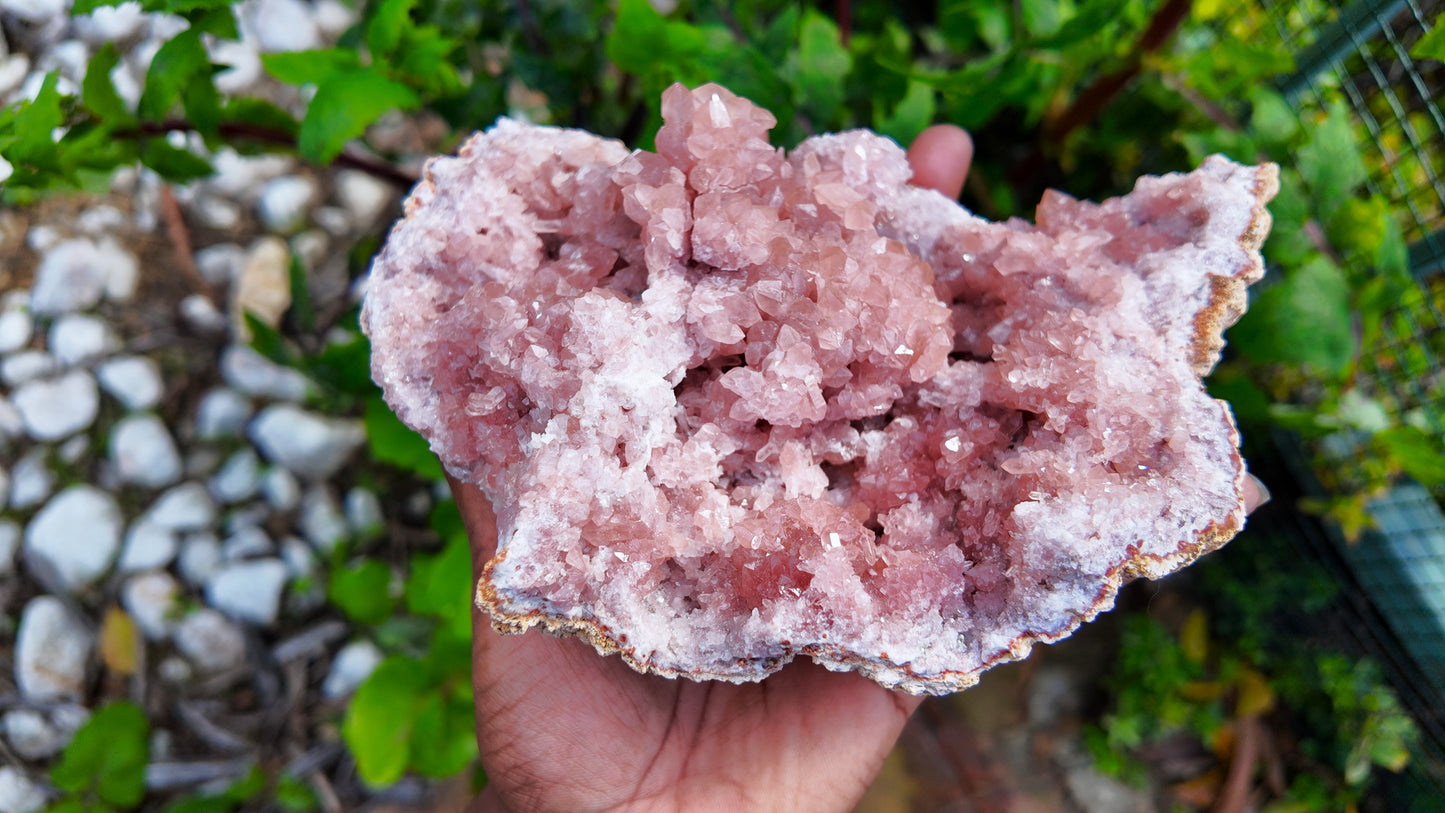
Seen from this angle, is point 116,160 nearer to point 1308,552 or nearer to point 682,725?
point 682,725

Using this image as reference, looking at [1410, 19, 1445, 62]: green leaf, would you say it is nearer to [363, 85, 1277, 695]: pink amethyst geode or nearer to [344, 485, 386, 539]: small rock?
[363, 85, 1277, 695]: pink amethyst geode

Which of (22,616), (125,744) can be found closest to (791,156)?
(125,744)

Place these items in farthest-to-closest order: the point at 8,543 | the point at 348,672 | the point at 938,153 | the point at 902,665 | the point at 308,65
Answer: the point at 348,672 < the point at 8,543 < the point at 938,153 < the point at 308,65 < the point at 902,665

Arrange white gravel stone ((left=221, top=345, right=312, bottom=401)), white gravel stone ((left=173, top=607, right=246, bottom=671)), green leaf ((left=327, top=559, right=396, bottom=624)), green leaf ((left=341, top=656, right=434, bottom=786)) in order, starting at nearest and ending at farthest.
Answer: green leaf ((left=341, top=656, right=434, bottom=786)) < green leaf ((left=327, top=559, right=396, bottom=624)) < white gravel stone ((left=173, top=607, right=246, bottom=671)) < white gravel stone ((left=221, top=345, right=312, bottom=401))

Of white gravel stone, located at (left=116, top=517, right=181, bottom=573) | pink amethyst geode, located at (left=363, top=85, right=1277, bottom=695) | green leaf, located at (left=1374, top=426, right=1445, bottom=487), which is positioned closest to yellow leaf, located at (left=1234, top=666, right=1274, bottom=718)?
green leaf, located at (left=1374, top=426, right=1445, bottom=487)

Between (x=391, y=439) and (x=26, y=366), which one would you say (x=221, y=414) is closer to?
(x=26, y=366)

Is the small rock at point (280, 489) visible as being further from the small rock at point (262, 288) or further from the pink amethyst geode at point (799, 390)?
the pink amethyst geode at point (799, 390)

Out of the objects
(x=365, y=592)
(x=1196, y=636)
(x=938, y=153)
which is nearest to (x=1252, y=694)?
(x=1196, y=636)

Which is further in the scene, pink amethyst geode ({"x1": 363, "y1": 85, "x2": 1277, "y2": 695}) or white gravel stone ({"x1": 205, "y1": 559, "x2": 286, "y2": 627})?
white gravel stone ({"x1": 205, "y1": 559, "x2": 286, "y2": 627})
